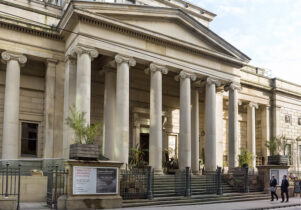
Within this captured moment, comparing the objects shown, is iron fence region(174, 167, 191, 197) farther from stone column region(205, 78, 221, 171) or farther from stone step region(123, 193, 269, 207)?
stone column region(205, 78, 221, 171)

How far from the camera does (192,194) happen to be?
71.2 feet

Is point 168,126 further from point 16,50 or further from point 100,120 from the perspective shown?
point 16,50

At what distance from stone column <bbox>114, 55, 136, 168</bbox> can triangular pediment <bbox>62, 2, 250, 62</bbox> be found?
90.4 inches

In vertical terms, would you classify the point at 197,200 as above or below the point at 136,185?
below

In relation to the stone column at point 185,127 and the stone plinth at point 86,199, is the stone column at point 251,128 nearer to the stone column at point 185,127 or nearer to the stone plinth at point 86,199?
the stone column at point 185,127

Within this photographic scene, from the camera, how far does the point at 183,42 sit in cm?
2586

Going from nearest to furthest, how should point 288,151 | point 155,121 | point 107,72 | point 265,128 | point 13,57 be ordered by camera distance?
point 13,57 → point 155,121 → point 107,72 → point 265,128 → point 288,151

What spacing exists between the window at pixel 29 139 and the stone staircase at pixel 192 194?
8.25 meters

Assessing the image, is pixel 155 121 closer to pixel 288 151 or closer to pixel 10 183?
Result: pixel 10 183

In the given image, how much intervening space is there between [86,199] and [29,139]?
10115mm

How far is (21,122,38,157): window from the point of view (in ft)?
80.4

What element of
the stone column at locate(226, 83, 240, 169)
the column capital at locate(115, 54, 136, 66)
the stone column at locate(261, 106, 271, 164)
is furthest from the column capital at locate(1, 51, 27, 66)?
the stone column at locate(261, 106, 271, 164)

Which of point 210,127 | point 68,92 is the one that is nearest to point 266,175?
point 210,127

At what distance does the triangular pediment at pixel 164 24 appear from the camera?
22.4m
